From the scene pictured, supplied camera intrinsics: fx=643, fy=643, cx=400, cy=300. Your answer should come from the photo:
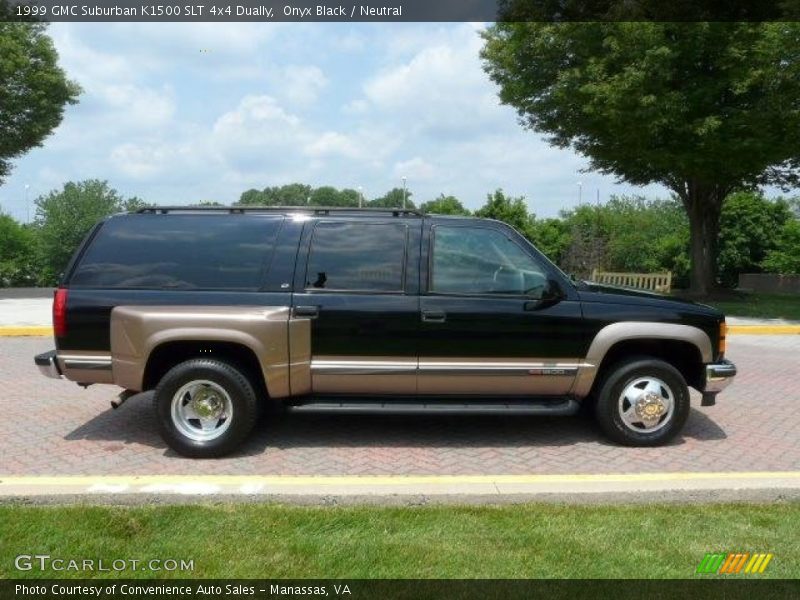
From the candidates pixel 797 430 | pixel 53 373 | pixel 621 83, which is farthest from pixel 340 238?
pixel 621 83

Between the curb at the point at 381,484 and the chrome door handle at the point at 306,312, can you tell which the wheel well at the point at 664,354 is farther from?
the chrome door handle at the point at 306,312

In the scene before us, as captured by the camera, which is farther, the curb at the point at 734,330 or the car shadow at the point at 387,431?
the curb at the point at 734,330

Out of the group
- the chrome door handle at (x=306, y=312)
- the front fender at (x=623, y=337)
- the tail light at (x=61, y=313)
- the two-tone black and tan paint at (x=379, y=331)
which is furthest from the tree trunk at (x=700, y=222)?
the tail light at (x=61, y=313)

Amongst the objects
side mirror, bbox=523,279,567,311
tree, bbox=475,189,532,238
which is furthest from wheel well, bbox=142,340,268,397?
tree, bbox=475,189,532,238

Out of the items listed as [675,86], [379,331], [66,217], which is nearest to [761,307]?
[675,86]

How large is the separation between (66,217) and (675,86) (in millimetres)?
38390

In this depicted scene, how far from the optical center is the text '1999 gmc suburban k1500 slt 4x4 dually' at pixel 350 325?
4848 mm

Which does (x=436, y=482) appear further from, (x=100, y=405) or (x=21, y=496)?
(x=100, y=405)

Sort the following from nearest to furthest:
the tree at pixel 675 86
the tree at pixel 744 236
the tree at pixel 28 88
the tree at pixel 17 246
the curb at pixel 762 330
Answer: the curb at pixel 762 330 < the tree at pixel 675 86 < the tree at pixel 28 88 < the tree at pixel 744 236 < the tree at pixel 17 246

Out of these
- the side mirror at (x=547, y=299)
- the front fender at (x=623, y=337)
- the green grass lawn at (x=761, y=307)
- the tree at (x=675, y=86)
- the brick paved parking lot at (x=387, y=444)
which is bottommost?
the brick paved parking lot at (x=387, y=444)

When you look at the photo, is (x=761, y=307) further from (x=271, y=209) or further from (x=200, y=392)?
(x=200, y=392)

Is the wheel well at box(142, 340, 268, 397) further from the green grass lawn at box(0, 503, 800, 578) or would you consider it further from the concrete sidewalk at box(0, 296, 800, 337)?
the concrete sidewalk at box(0, 296, 800, 337)

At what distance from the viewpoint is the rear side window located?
194 inches

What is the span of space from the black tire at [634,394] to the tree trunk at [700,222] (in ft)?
54.8
